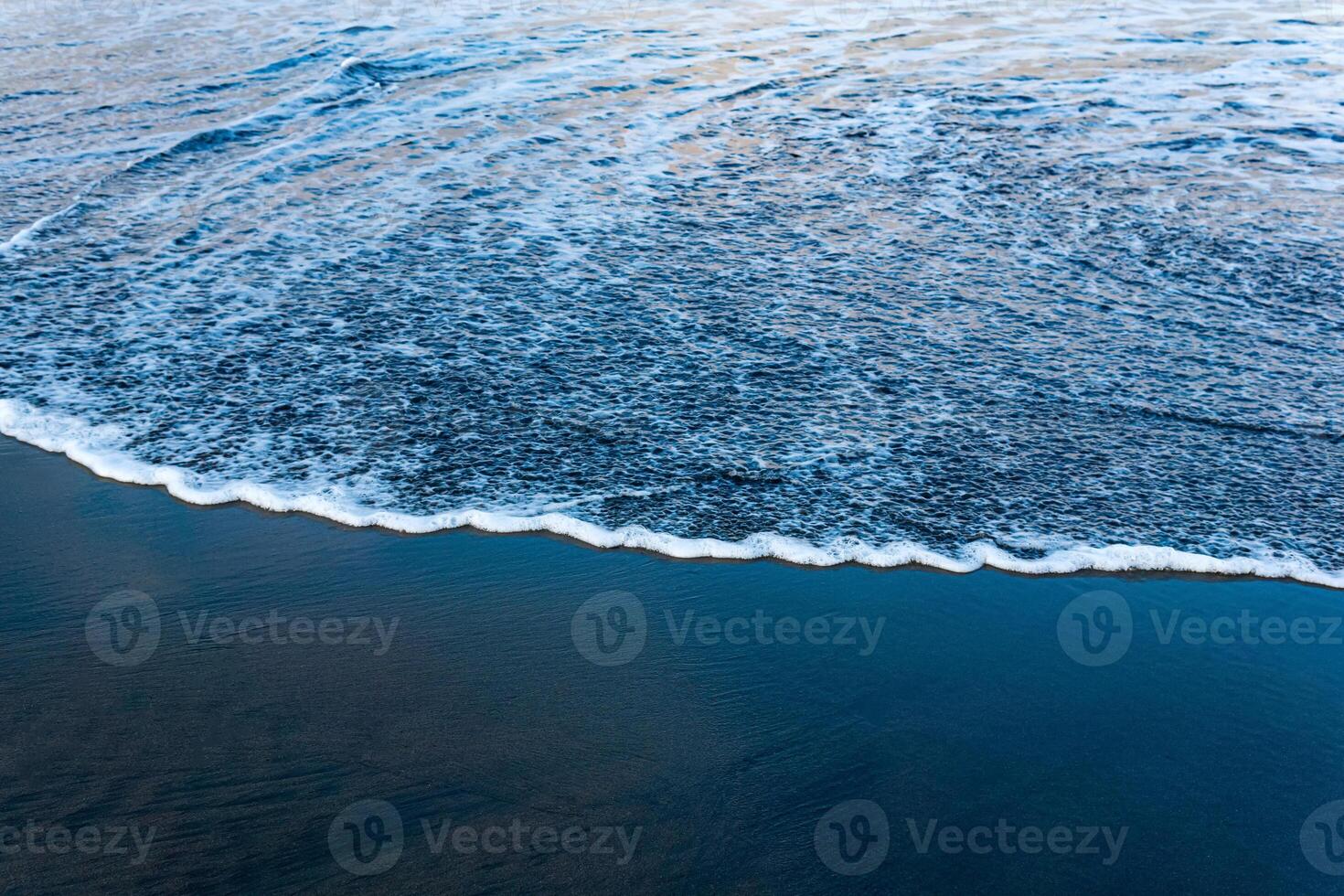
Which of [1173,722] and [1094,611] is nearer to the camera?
[1173,722]

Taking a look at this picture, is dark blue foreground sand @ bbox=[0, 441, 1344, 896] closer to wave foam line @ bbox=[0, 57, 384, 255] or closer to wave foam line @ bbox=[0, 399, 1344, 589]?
wave foam line @ bbox=[0, 399, 1344, 589]

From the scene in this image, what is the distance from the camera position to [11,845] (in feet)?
9.33

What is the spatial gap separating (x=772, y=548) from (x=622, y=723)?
3.77 feet

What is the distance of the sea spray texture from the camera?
455 centimetres

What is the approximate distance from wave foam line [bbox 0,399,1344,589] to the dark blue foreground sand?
0.07 metres

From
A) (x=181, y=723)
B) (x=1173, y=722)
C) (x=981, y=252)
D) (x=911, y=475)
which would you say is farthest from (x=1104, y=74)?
(x=181, y=723)

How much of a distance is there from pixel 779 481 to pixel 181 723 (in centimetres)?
253

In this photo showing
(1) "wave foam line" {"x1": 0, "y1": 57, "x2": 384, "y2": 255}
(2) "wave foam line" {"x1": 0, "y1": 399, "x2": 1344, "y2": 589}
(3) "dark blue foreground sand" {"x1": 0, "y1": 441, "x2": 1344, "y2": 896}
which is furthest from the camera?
(1) "wave foam line" {"x1": 0, "y1": 57, "x2": 384, "y2": 255}

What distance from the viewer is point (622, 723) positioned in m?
3.33

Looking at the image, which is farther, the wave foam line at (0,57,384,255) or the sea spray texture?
the wave foam line at (0,57,384,255)

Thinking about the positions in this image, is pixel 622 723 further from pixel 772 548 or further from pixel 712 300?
pixel 712 300

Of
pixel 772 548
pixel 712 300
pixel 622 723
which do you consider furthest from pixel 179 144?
pixel 622 723

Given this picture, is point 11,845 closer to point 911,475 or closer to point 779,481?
point 779,481

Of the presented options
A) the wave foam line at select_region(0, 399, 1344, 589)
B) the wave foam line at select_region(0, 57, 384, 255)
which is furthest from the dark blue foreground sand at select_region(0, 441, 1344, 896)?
the wave foam line at select_region(0, 57, 384, 255)
